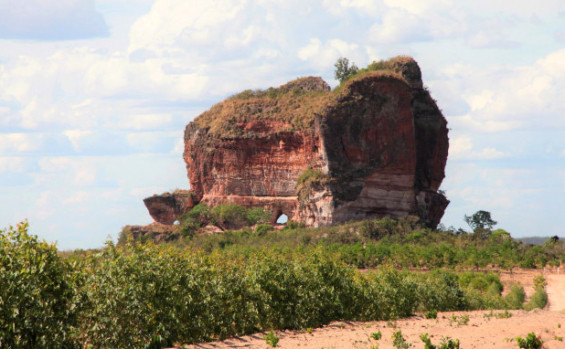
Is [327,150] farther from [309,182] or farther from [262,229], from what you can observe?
[262,229]

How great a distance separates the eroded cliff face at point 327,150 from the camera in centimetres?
5538

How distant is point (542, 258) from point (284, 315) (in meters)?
31.9

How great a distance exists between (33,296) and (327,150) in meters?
42.3

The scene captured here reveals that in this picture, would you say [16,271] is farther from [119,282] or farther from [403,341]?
[403,341]

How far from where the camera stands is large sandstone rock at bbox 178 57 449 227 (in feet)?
182

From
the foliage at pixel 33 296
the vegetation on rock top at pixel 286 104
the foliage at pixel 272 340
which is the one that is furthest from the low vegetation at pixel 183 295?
the vegetation on rock top at pixel 286 104

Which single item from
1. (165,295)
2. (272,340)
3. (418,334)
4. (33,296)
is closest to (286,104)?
(418,334)

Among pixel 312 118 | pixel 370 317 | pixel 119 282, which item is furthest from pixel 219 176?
pixel 119 282

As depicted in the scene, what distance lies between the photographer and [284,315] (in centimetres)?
2330

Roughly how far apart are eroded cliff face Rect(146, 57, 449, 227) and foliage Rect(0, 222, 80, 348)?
1594 inches

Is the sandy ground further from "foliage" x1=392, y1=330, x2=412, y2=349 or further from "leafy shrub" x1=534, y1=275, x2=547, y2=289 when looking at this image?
"leafy shrub" x1=534, y1=275, x2=547, y2=289

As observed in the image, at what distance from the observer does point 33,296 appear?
14.2m

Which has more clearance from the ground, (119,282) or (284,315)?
(119,282)

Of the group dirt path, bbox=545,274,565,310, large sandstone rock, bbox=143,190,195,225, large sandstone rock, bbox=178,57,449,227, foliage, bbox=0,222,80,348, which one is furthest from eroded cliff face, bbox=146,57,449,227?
foliage, bbox=0,222,80,348
